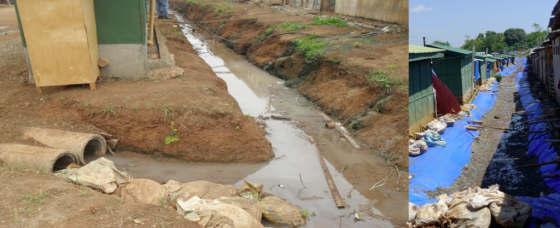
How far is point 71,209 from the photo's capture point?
14.3 ft

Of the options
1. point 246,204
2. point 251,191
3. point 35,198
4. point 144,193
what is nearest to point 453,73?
point 251,191

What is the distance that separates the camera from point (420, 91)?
1031 centimetres

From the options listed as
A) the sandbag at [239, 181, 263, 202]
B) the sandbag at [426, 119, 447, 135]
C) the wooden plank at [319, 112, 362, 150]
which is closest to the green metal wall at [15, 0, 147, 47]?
the wooden plank at [319, 112, 362, 150]

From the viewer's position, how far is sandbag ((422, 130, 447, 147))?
8.42 meters

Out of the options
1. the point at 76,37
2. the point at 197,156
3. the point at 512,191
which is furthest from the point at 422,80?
the point at 76,37

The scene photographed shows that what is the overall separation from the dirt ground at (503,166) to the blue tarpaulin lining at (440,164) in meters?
0.13

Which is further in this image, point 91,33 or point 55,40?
point 91,33

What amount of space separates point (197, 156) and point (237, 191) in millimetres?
2192

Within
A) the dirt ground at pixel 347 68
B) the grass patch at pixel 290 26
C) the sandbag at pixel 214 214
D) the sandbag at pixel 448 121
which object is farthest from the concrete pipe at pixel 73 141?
the grass patch at pixel 290 26

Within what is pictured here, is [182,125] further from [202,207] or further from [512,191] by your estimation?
[512,191]

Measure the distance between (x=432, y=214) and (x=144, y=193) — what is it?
13.0ft

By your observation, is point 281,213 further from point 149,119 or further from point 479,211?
point 149,119

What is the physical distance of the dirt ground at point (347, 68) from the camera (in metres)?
9.85

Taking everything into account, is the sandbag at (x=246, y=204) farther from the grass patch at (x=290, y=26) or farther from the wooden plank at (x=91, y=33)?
the grass patch at (x=290, y=26)
